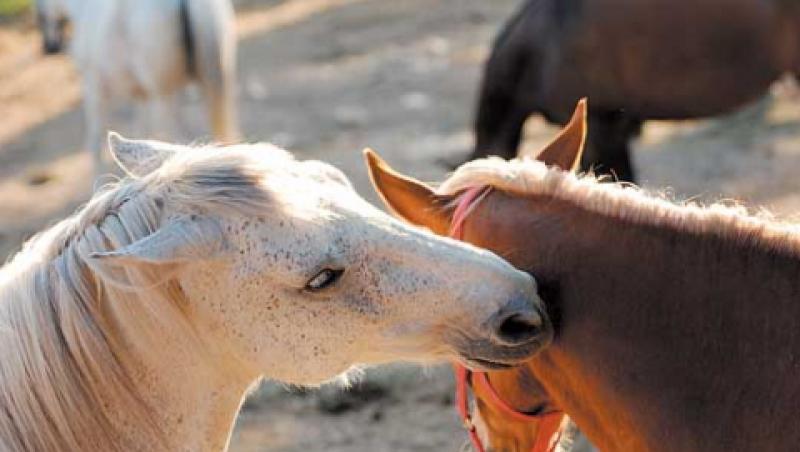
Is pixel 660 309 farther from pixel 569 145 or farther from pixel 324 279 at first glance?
pixel 324 279

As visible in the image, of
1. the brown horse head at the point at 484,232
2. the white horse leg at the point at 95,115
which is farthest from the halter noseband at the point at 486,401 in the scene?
the white horse leg at the point at 95,115

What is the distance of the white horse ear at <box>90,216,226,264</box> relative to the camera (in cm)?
177

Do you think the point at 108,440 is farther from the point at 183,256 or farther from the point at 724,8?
the point at 724,8

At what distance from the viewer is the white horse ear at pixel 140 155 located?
2064 millimetres

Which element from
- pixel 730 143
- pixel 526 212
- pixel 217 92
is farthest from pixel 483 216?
pixel 730 143

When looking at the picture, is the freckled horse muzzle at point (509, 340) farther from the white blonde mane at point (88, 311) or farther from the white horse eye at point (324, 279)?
the white blonde mane at point (88, 311)

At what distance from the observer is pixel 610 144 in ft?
19.2

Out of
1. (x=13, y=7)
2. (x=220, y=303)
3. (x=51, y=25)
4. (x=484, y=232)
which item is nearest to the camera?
(x=220, y=303)

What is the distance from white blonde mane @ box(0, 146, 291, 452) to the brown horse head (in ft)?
1.64

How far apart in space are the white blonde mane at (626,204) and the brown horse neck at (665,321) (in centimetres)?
1

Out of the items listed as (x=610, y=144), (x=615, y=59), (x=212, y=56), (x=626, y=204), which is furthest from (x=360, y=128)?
(x=626, y=204)

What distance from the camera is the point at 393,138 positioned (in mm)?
8164

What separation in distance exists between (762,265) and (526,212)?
0.42 m

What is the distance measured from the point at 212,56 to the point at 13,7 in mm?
6791
